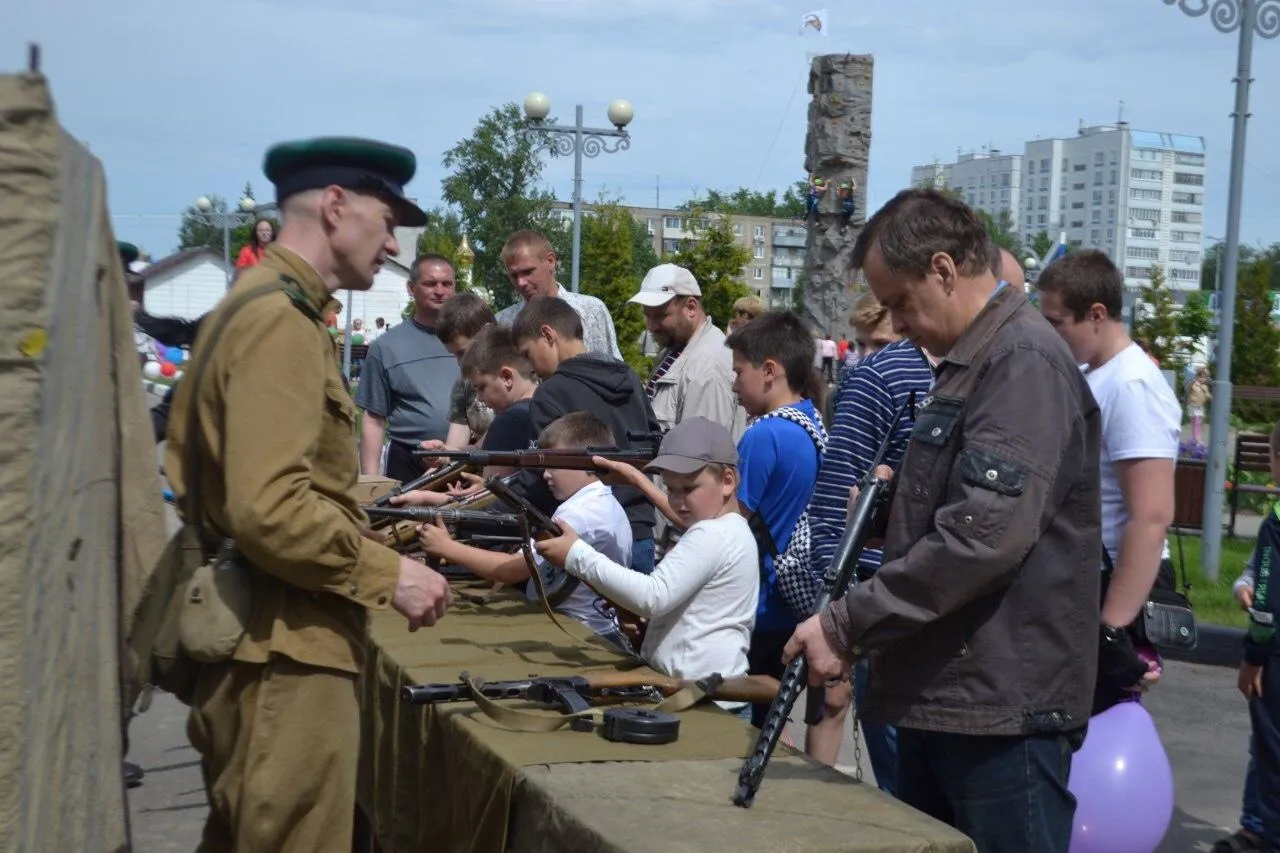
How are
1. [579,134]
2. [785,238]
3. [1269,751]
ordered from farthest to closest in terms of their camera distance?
[785,238] < [579,134] < [1269,751]

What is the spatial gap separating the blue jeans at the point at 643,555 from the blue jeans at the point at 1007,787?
2.71 metres

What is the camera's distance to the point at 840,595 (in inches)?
116

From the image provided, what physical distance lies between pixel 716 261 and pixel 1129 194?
133 meters

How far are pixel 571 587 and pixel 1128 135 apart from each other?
486 feet

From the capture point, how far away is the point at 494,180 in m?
53.7

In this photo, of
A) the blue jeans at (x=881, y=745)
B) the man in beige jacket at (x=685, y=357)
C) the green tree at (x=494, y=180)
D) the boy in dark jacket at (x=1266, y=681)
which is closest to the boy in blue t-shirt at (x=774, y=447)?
the blue jeans at (x=881, y=745)

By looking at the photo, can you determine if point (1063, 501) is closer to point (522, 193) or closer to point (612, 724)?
point (612, 724)

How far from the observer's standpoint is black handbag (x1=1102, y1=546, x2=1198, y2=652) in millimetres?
3828

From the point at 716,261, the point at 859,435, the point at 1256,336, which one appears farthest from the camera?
the point at 1256,336

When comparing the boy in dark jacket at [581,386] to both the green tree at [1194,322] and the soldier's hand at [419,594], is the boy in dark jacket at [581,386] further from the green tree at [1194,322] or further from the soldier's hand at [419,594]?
the green tree at [1194,322]

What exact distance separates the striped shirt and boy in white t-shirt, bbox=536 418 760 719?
30cm

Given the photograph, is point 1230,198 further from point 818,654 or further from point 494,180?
point 494,180

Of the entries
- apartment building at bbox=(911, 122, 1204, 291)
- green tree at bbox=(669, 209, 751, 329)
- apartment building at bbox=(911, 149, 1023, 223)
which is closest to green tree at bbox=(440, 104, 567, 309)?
green tree at bbox=(669, 209, 751, 329)

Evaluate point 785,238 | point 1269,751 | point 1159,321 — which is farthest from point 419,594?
point 785,238
